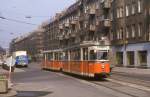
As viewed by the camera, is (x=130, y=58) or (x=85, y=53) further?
(x=130, y=58)

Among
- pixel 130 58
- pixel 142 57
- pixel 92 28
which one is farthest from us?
pixel 92 28

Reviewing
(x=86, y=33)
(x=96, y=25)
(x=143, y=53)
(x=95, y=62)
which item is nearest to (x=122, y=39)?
(x=143, y=53)

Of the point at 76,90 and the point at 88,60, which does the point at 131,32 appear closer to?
the point at 88,60

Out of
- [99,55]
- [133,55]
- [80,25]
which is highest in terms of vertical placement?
[80,25]

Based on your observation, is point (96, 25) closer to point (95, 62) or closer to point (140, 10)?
point (140, 10)

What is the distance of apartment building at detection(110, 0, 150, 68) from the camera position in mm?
54375

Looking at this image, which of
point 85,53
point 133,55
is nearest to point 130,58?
point 133,55

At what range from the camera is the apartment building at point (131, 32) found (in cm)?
5438

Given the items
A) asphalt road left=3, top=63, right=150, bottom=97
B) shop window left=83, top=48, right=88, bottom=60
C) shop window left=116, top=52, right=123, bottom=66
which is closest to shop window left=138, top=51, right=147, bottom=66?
shop window left=116, top=52, right=123, bottom=66

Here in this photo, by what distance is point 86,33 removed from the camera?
7869cm

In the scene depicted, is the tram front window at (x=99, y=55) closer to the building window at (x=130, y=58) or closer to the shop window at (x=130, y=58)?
the building window at (x=130, y=58)

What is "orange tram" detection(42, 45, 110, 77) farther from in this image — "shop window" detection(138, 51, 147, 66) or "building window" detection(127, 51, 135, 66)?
"building window" detection(127, 51, 135, 66)

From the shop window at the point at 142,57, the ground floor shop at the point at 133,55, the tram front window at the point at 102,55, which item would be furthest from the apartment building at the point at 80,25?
the shop window at the point at 142,57

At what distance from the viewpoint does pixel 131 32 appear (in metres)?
57.9
